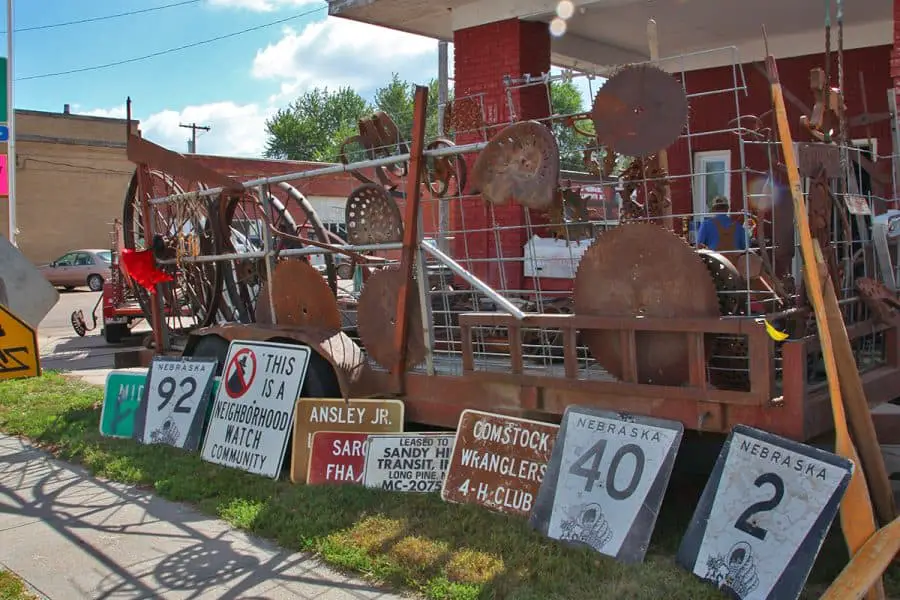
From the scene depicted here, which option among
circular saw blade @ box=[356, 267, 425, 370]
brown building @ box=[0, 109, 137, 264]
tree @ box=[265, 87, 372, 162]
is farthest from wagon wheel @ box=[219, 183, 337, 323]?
tree @ box=[265, 87, 372, 162]

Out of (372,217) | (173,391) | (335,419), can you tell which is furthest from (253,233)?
(335,419)

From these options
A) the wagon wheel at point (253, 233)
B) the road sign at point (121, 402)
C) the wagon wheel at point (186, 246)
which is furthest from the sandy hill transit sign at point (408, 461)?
the wagon wheel at point (186, 246)

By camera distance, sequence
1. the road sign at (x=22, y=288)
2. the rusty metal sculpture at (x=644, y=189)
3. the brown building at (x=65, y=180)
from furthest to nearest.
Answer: the brown building at (x=65, y=180) < the rusty metal sculpture at (x=644, y=189) < the road sign at (x=22, y=288)

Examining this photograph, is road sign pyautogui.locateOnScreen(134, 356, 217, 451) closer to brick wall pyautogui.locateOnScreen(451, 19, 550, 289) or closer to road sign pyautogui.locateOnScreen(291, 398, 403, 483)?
road sign pyautogui.locateOnScreen(291, 398, 403, 483)

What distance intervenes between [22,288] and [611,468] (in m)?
3.33

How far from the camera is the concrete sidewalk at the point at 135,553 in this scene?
3.92 metres

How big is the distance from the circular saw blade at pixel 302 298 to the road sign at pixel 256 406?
11.7 inches

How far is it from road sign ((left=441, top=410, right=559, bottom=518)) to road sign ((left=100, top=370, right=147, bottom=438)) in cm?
319

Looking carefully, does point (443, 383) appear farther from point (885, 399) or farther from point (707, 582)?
point (885, 399)

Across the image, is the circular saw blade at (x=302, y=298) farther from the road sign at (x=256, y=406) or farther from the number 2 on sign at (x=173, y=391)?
the number 2 on sign at (x=173, y=391)

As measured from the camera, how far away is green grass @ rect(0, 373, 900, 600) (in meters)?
3.61

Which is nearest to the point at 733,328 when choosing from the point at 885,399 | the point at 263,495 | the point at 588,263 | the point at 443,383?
the point at 588,263

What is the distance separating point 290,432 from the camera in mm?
5500

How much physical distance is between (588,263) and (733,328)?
33.7 inches
